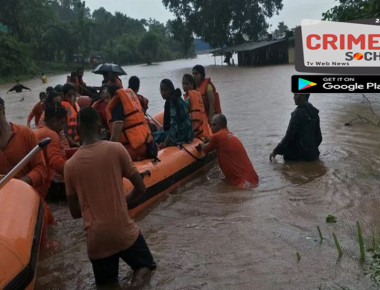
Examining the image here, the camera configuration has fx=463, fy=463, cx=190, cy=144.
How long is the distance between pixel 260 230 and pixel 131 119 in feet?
5.71

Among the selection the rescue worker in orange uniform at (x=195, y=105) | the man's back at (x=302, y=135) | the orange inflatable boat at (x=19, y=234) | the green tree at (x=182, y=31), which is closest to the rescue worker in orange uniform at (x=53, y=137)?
the orange inflatable boat at (x=19, y=234)

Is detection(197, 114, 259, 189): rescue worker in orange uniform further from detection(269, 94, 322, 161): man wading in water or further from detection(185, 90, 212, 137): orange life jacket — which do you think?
detection(269, 94, 322, 161): man wading in water

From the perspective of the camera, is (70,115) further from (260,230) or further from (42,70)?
(42,70)

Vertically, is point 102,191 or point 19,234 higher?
point 102,191

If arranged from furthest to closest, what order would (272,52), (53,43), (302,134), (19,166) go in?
(53,43)
(272,52)
(302,134)
(19,166)

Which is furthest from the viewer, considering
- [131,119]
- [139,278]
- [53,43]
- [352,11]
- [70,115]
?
[53,43]

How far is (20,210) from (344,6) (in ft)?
39.3

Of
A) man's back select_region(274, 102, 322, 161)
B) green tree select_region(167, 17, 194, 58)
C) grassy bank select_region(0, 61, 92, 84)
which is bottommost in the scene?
man's back select_region(274, 102, 322, 161)

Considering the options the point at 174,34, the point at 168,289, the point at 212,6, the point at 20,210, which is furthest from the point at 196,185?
the point at 174,34

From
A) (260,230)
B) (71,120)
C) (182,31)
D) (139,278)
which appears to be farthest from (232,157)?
(182,31)

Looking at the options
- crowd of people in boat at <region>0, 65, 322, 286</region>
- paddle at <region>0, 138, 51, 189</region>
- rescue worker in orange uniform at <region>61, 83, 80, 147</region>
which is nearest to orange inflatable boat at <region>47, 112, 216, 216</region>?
crowd of people in boat at <region>0, 65, 322, 286</region>

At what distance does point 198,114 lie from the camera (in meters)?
6.32

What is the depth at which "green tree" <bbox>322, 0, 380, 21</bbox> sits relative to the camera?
997cm

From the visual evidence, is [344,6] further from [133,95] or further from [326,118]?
[133,95]
